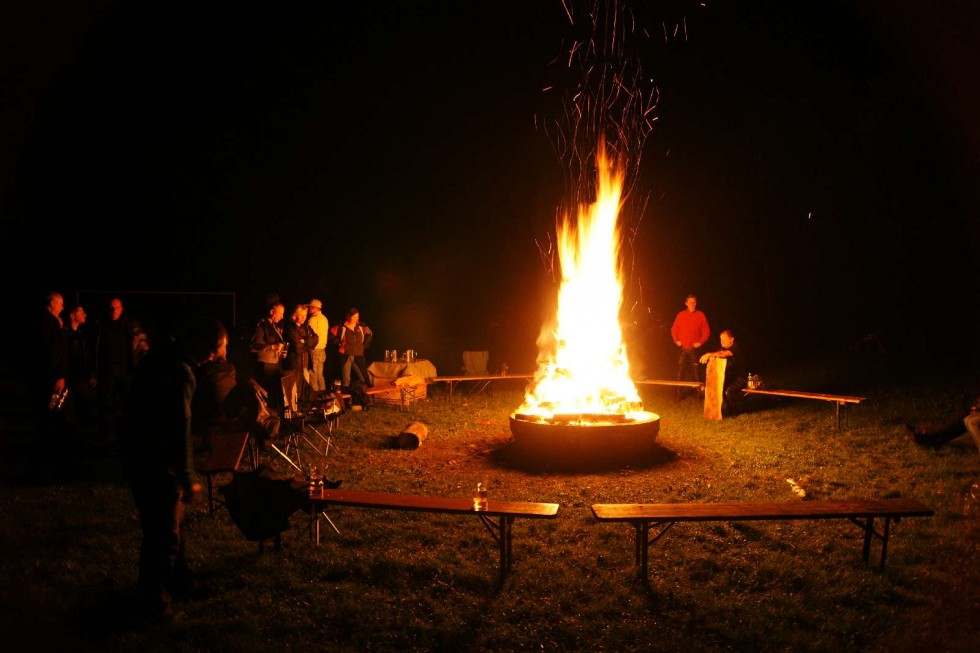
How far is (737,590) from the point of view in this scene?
4.86 m

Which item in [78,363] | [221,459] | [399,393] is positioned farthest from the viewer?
[399,393]

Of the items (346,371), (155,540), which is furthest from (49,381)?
(346,371)

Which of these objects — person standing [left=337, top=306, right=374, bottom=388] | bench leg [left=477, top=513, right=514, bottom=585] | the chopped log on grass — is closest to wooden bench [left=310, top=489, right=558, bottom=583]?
bench leg [left=477, top=513, right=514, bottom=585]

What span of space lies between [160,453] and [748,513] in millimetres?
4362

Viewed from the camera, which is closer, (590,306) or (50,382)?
(50,382)

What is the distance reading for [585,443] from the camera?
8391 mm

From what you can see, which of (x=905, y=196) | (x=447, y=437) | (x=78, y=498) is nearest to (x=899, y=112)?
(x=905, y=196)

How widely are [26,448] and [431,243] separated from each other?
23.4 meters

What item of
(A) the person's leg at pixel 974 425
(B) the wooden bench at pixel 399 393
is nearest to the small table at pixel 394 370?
(B) the wooden bench at pixel 399 393

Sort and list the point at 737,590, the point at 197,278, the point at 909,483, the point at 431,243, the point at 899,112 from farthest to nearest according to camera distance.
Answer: the point at 431,243 < the point at 197,278 < the point at 899,112 < the point at 909,483 < the point at 737,590

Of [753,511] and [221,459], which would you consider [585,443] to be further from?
[221,459]

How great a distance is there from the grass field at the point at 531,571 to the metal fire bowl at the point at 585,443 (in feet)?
0.85

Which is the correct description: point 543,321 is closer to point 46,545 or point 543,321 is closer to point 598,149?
point 598,149

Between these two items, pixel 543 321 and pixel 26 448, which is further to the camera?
pixel 543 321
